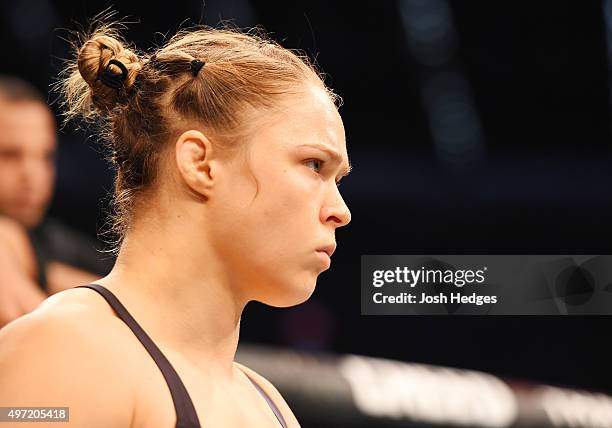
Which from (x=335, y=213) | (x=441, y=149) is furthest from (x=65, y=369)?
(x=441, y=149)

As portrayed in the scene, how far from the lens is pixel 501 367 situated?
347cm

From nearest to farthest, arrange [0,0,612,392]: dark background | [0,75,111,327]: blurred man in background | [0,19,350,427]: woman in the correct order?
1. [0,19,350,427]: woman
2. [0,75,111,327]: blurred man in background
3. [0,0,612,392]: dark background

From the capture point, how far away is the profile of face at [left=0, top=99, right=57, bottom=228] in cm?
252

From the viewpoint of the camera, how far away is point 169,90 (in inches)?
46.3

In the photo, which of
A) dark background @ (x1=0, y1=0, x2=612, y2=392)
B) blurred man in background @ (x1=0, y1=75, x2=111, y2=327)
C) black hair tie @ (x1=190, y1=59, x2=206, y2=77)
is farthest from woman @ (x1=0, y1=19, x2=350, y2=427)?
dark background @ (x1=0, y1=0, x2=612, y2=392)

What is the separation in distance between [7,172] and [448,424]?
1.50 m

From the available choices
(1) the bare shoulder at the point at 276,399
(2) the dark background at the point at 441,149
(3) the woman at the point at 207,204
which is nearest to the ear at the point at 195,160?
(3) the woman at the point at 207,204

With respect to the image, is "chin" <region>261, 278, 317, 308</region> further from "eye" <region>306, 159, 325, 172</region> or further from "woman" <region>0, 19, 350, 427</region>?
"eye" <region>306, 159, 325, 172</region>

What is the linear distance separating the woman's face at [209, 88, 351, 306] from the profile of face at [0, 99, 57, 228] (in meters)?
1.56

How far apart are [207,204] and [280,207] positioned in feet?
0.31

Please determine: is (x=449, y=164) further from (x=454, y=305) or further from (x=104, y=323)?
(x=104, y=323)

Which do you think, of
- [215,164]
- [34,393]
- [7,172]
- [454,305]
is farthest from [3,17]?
[34,393]

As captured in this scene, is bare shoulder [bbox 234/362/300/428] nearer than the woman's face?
No

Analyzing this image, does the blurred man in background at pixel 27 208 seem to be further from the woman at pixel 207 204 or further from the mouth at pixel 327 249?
the mouth at pixel 327 249
